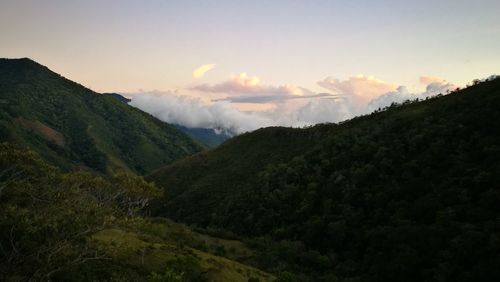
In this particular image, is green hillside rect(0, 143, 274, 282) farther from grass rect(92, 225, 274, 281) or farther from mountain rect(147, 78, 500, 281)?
mountain rect(147, 78, 500, 281)

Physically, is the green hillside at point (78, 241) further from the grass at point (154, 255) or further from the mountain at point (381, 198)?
the mountain at point (381, 198)

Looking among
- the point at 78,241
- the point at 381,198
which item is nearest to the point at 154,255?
the point at 78,241

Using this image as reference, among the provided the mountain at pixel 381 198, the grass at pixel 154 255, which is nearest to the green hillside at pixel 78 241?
the grass at pixel 154 255

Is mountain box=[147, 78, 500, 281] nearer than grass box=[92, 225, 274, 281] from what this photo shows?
No

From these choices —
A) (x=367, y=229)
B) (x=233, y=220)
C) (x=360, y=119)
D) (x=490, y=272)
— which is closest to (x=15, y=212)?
(x=490, y=272)

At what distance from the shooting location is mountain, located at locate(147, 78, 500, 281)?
57.9 metres

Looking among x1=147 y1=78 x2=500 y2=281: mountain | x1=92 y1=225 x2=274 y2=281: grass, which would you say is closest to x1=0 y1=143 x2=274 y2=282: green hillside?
x1=92 y1=225 x2=274 y2=281: grass

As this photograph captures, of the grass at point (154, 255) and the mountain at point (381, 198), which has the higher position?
the mountain at point (381, 198)

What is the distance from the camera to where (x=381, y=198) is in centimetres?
7556

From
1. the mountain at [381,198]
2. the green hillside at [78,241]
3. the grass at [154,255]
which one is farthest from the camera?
the mountain at [381,198]

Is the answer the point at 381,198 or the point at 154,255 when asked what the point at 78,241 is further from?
the point at 381,198

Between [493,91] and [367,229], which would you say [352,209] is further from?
[493,91]

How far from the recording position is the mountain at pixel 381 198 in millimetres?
57938

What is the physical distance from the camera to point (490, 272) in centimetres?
4838
